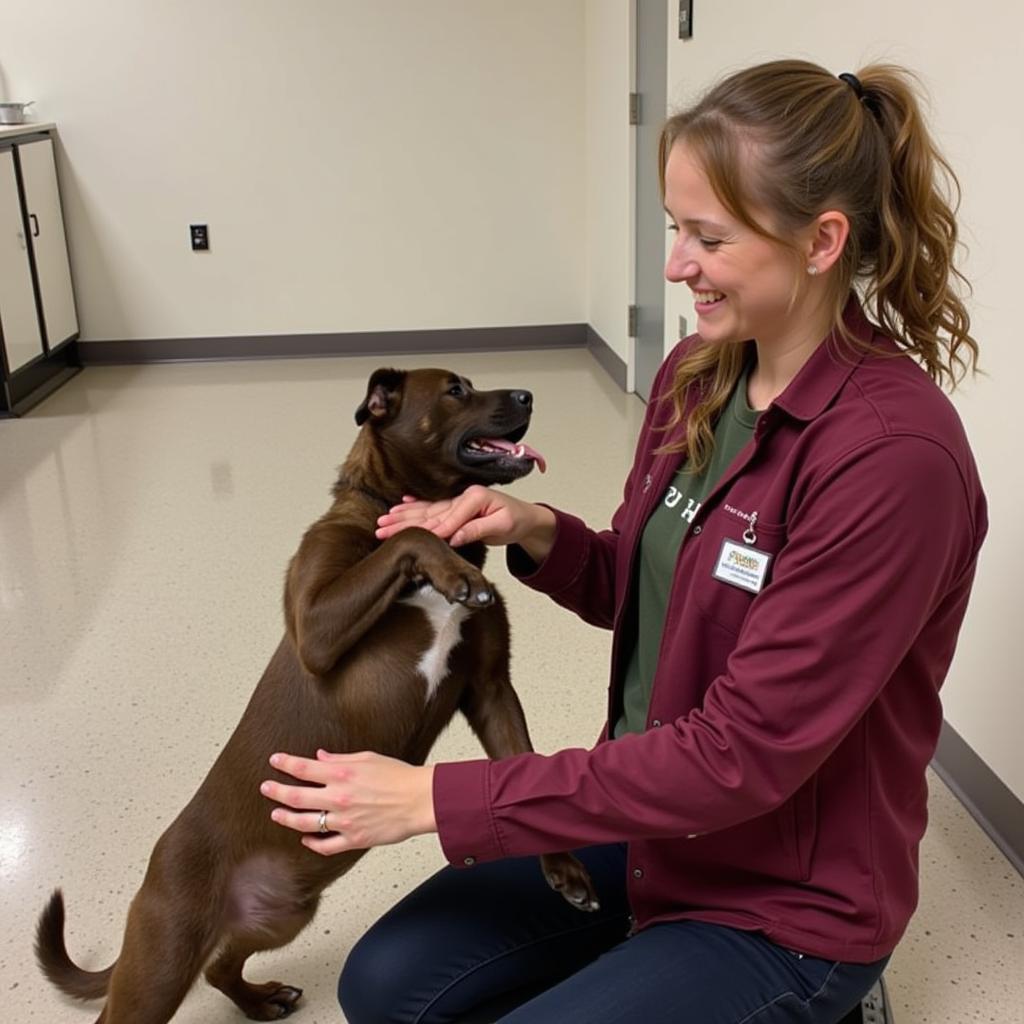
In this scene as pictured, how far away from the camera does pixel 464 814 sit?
1192 millimetres

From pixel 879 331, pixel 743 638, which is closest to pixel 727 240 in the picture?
pixel 879 331

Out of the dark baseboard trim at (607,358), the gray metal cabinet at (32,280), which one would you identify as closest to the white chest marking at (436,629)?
the dark baseboard trim at (607,358)

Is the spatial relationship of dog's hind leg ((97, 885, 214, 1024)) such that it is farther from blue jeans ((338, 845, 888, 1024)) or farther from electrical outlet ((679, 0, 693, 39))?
electrical outlet ((679, 0, 693, 39))

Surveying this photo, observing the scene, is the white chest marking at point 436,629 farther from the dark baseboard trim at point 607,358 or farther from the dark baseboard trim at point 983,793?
the dark baseboard trim at point 607,358

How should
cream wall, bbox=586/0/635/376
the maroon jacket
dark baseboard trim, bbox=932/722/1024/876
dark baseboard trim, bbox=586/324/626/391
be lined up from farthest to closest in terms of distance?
dark baseboard trim, bbox=586/324/626/391 < cream wall, bbox=586/0/635/376 < dark baseboard trim, bbox=932/722/1024/876 < the maroon jacket

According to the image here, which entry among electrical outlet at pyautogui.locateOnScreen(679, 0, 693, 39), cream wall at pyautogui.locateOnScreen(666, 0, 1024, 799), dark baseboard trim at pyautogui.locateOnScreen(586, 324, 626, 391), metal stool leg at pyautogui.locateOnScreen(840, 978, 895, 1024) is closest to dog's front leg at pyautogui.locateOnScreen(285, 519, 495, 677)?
metal stool leg at pyautogui.locateOnScreen(840, 978, 895, 1024)

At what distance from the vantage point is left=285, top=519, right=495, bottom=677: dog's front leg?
1.46 metres

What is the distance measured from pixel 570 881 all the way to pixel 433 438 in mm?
665

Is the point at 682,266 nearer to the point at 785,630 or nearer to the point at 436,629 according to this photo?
the point at 785,630

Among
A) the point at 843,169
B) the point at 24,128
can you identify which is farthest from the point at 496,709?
the point at 24,128

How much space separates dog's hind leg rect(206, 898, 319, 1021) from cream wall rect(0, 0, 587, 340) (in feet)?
15.8

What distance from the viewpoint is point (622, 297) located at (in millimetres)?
5340

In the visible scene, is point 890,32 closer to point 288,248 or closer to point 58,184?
point 288,248

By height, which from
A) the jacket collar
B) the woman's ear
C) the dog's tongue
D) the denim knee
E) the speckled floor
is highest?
the woman's ear
